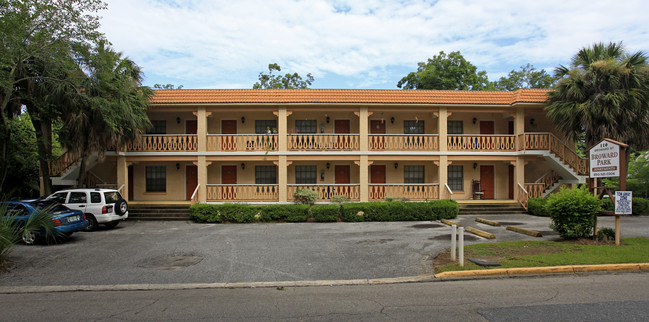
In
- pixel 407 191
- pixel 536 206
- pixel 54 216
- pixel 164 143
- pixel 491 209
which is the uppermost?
pixel 164 143

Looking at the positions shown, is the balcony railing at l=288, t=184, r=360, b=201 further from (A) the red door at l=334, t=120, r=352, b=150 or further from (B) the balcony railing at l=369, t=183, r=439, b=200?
(A) the red door at l=334, t=120, r=352, b=150

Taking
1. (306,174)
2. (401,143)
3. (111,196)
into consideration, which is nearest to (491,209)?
(401,143)

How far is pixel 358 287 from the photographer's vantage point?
688 centimetres

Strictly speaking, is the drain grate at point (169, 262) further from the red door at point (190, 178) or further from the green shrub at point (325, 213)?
the red door at point (190, 178)

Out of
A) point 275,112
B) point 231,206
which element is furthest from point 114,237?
point 275,112

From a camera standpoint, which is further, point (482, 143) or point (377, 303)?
point (482, 143)

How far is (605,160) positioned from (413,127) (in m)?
11.2

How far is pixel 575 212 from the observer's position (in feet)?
32.3

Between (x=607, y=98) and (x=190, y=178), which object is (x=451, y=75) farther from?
(x=190, y=178)

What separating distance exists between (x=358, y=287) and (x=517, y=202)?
572 inches

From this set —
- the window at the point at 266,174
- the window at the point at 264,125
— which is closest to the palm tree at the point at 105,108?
the window at the point at 264,125

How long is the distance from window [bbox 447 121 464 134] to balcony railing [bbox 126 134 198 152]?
45.3ft

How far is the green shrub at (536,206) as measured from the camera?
16.5m

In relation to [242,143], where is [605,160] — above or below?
below
